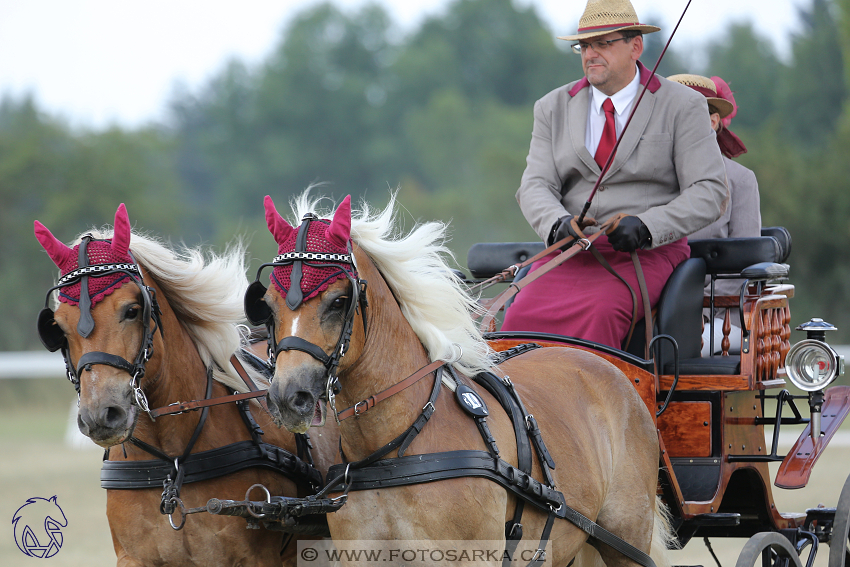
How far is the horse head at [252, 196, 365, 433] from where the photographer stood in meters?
2.68

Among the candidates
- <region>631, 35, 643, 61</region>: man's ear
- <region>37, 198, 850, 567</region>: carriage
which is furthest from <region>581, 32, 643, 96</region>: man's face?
<region>37, 198, 850, 567</region>: carriage

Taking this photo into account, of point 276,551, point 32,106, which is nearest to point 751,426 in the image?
point 276,551

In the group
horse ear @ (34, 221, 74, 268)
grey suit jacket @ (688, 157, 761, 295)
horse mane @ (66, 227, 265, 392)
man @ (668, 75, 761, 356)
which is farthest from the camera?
grey suit jacket @ (688, 157, 761, 295)

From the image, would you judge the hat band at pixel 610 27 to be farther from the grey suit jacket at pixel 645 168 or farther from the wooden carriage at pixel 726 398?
the wooden carriage at pixel 726 398

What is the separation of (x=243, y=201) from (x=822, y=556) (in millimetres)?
35289

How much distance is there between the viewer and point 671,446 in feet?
13.8

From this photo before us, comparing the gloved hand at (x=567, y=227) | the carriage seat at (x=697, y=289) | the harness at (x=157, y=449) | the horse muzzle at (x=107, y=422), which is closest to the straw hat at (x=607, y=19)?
the gloved hand at (x=567, y=227)

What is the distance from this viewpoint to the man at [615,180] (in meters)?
4.16

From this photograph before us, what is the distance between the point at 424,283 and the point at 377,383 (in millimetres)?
395

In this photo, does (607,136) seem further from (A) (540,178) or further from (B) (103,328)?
(B) (103,328)

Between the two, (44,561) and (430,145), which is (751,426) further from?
(430,145)

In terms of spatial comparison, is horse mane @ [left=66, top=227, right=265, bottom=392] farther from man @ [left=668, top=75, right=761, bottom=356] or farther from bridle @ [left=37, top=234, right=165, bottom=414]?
man @ [left=668, top=75, right=761, bottom=356]

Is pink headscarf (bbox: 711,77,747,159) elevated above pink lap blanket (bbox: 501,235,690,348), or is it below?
above

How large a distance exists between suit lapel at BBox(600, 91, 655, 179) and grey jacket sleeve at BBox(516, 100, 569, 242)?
31cm
